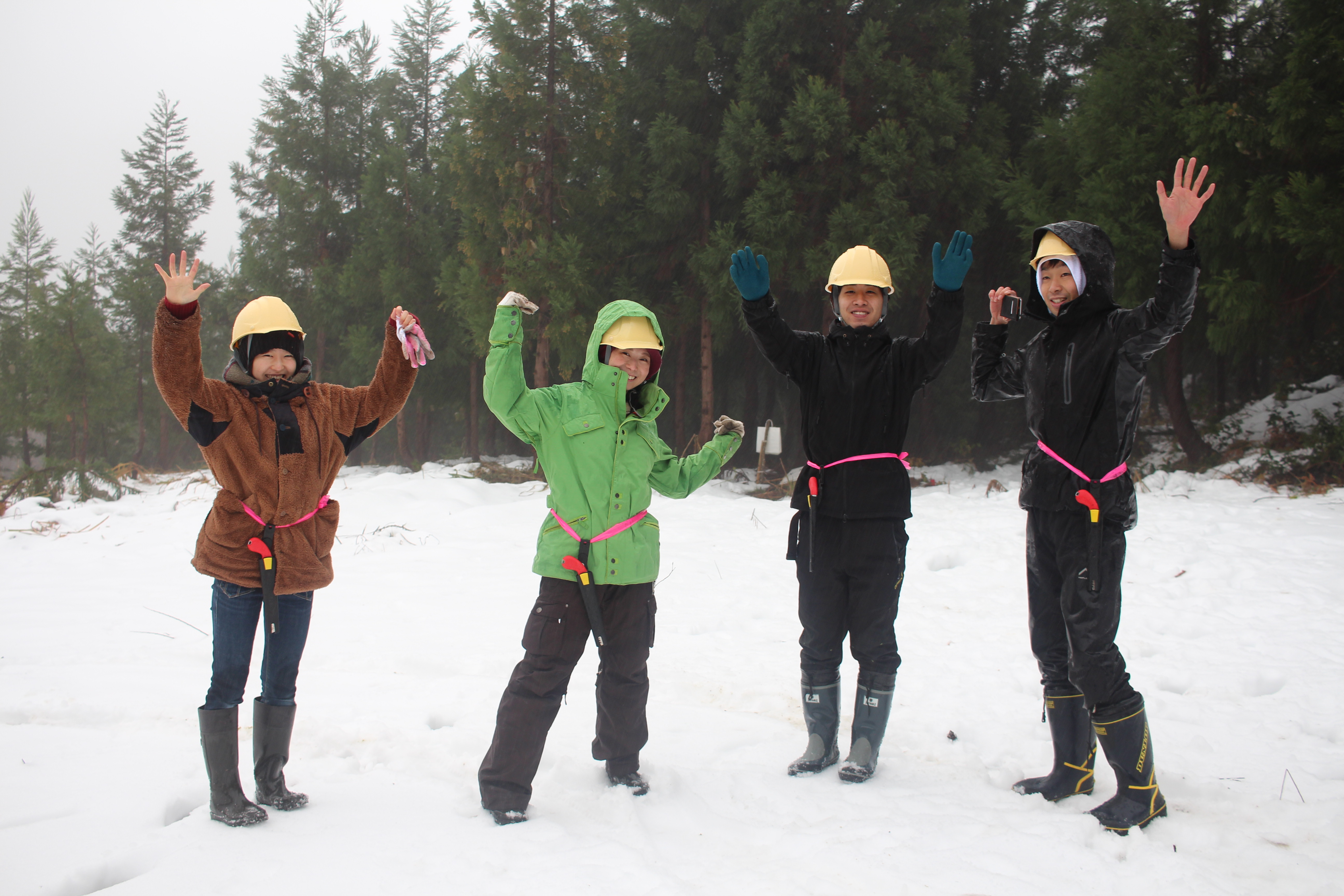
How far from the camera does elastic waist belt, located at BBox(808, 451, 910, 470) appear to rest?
340 centimetres

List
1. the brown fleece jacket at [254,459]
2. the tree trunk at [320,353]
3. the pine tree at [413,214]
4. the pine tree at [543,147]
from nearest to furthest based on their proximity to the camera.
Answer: the brown fleece jacket at [254,459]
the pine tree at [543,147]
the pine tree at [413,214]
the tree trunk at [320,353]

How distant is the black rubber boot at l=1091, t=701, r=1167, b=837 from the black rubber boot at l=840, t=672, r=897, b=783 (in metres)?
0.79

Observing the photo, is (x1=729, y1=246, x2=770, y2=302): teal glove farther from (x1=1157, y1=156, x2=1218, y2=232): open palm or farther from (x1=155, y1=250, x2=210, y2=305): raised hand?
(x1=155, y1=250, x2=210, y2=305): raised hand


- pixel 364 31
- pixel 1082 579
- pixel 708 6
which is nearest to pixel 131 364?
pixel 364 31

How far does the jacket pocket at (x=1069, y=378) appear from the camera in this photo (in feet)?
10.0

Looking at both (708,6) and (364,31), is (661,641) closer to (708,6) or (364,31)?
(708,6)

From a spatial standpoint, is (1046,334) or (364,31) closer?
(1046,334)

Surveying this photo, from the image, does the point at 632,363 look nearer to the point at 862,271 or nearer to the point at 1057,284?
the point at 862,271

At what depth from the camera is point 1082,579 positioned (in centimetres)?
289

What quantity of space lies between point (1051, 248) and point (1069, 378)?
0.50 m

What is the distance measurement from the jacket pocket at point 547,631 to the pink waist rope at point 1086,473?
1904 mm

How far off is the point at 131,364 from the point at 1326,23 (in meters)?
34.5

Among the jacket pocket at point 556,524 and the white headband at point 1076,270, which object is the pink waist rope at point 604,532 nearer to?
the jacket pocket at point 556,524

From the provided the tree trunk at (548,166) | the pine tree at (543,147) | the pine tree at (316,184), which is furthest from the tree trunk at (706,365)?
the pine tree at (316,184)
